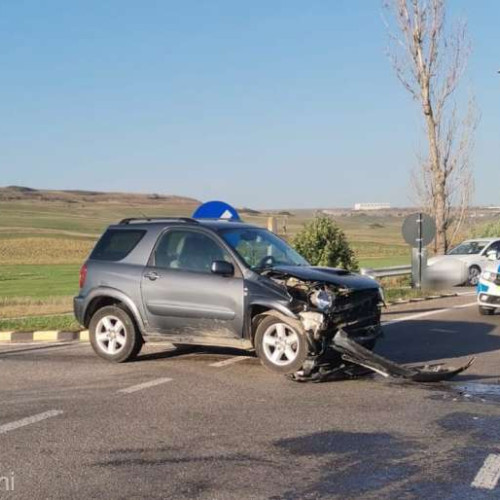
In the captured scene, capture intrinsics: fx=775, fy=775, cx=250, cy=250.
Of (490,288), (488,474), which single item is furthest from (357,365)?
(490,288)

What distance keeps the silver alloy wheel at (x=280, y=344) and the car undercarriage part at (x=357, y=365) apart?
0.69 ft

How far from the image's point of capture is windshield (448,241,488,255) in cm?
2581

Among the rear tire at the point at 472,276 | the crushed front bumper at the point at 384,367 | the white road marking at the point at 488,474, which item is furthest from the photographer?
the rear tire at the point at 472,276

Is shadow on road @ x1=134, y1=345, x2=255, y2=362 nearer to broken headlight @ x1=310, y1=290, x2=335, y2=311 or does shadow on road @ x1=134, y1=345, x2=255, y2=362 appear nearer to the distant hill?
broken headlight @ x1=310, y1=290, x2=335, y2=311

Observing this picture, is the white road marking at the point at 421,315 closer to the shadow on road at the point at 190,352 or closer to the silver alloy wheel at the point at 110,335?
the shadow on road at the point at 190,352

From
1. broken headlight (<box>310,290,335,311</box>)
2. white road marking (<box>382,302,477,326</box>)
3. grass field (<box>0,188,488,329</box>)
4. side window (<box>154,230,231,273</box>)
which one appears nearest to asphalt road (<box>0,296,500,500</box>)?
broken headlight (<box>310,290,335,311</box>)

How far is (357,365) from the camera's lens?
8.48 metres

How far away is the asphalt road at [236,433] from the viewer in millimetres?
4938

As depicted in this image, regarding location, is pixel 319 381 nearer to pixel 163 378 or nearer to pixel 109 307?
pixel 163 378

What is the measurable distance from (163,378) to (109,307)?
1.61 metres

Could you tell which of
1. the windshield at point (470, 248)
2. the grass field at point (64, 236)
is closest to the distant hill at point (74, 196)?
the grass field at point (64, 236)

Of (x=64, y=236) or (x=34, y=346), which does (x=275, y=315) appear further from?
(x=64, y=236)

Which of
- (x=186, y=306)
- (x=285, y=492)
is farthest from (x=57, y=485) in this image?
(x=186, y=306)

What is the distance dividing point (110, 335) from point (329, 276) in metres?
2.95
